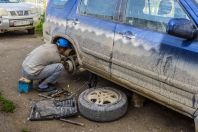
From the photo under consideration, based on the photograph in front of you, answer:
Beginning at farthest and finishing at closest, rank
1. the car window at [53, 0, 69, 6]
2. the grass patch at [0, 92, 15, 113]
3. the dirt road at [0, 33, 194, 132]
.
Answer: the car window at [53, 0, 69, 6], the grass patch at [0, 92, 15, 113], the dirt road at [0, 33, 194, 132]

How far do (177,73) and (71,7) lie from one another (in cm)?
254

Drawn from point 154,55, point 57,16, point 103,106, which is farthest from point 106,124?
point 57,16

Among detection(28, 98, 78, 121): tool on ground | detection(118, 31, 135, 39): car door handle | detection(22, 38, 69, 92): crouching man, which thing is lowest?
detection(28, 98, 78, 121): tool on ground

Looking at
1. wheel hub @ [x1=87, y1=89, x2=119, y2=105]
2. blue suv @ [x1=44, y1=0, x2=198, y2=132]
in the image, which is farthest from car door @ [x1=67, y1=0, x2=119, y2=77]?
wheel hub @ [x1=87, y1=89, x2=119, y2=105]

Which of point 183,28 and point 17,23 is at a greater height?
point 183,28

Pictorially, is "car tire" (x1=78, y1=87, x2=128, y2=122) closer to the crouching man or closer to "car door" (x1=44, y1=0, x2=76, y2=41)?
the crouching man

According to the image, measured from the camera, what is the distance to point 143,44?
384 centimetres

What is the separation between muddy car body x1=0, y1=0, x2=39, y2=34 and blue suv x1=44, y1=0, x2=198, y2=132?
16.4 ft

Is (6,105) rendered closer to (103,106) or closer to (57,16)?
(103,106)

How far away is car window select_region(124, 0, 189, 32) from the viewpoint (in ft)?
12.1

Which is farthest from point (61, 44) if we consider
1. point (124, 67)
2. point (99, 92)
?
point (124, 67)

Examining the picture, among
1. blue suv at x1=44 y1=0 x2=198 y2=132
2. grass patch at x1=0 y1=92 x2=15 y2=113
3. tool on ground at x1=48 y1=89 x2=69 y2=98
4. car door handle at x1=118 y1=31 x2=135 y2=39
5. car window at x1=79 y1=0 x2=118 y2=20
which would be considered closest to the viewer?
blue suv at x1=44 y1=0 x2=198 y2=132

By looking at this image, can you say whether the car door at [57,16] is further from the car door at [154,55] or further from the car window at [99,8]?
the car door at [154,55]

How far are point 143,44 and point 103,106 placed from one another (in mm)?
1059
